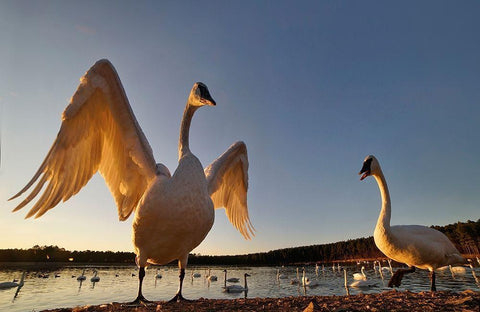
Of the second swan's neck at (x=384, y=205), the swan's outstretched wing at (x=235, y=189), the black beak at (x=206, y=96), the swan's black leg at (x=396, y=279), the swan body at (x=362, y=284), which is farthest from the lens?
the swan body at (x=362, y=284)

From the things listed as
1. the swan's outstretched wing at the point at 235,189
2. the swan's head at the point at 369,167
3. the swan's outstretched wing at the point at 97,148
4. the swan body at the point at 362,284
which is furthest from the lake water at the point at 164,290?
the swan's outstretched wing at the point at 97,148

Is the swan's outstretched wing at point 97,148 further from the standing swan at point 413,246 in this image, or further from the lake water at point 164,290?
the lake water at point 164,290

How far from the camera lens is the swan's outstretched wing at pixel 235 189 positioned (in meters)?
A: 8.61

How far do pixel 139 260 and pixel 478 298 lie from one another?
5773mm

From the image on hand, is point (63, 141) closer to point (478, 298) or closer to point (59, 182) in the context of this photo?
point (59, 182)

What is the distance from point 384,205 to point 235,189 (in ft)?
15.7

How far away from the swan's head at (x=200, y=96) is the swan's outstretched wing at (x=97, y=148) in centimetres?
133

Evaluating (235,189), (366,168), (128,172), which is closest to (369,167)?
(366,168)

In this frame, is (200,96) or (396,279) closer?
(200,96)

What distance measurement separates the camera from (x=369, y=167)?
30.9ft

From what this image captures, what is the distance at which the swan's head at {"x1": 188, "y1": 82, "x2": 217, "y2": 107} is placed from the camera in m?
5.72

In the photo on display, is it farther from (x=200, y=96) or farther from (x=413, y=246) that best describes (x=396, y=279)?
(x=200, y=96)

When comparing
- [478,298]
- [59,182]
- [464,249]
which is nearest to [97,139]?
[59,182]

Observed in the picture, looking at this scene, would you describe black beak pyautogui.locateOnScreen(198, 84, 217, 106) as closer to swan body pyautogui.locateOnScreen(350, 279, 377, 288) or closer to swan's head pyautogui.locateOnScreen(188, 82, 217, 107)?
swan's head pyautogui.locateOnScreen(188, 82, 217, 107)
